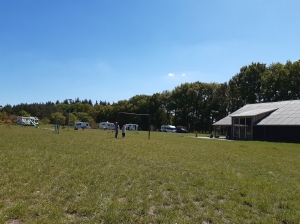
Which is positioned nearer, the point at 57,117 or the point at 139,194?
the point at 139,194

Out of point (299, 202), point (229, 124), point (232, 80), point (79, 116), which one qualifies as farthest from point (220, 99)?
point (299, 202)

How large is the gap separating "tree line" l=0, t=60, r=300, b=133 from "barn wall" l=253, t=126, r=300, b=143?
92.9ft

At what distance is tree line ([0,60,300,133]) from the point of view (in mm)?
63062

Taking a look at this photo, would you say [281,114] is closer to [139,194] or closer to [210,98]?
[139,194]

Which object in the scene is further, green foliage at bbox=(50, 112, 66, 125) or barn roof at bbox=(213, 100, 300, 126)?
green foliage at bbox=(50, 112, 66, 125)

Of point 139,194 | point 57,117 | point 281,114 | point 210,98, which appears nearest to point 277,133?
point 281,114

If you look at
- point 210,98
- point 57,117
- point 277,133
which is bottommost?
point 277,133

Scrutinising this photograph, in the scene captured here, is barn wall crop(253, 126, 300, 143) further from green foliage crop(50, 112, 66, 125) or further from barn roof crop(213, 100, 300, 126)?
green foliage crop(50, 112, 66, 125)

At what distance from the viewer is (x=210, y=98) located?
80.6 m

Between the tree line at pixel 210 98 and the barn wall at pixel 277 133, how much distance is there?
28330 mm

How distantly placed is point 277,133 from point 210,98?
1720 inches

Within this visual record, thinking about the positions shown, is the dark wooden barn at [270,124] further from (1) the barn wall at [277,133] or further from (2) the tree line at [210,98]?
(2) the tree line at [210,98]

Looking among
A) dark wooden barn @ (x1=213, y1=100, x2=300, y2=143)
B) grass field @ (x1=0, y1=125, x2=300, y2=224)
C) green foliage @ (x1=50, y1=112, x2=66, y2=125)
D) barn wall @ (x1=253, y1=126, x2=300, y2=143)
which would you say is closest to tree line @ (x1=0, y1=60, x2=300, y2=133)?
green foliage @ (x1=50, y1=112, x2=66, y2=125)

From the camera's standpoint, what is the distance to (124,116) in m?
100
